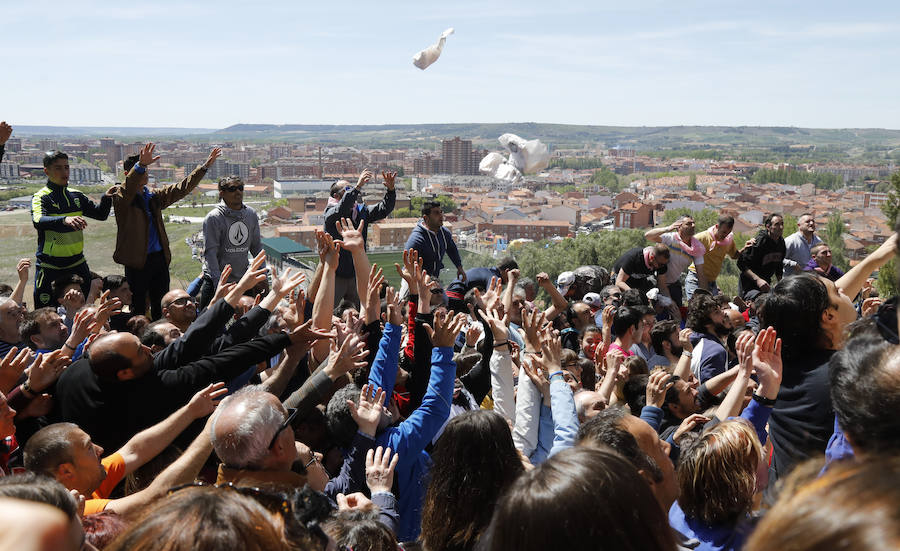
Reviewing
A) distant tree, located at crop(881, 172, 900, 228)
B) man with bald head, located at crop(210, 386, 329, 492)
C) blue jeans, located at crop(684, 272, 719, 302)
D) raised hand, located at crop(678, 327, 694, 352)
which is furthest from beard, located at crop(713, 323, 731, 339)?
distant tree, located at crop(881, 172, 900, 228)

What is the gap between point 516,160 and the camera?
421 inches

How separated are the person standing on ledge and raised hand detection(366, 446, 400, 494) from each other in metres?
4.40

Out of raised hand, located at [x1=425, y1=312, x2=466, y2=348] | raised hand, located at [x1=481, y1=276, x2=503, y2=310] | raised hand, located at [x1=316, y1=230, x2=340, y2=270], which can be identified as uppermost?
raised hand, located at [x1=316, y1=230, x2=340, y2=270]

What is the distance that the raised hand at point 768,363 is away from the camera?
2.62m

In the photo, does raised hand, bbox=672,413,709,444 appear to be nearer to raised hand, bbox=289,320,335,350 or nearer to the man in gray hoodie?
raised hand, bbox=289,320,335,350

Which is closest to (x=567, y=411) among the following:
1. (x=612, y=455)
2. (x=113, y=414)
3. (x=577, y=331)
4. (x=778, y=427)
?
(x=778, y=427)

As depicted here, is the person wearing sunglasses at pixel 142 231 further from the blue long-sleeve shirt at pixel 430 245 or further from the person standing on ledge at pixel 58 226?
the blue long-sleeve shirt at pixel 430 245

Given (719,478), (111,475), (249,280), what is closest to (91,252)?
(249,280)

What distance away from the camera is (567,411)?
2748mm

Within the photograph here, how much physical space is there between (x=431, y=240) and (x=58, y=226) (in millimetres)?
3095

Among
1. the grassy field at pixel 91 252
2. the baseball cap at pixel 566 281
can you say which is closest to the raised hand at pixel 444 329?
the baseball cap at pixel 566 281

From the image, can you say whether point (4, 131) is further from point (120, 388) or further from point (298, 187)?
point (298, 187)

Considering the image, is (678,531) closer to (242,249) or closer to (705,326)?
(705,326)

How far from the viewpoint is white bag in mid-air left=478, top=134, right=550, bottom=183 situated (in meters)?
10.5
